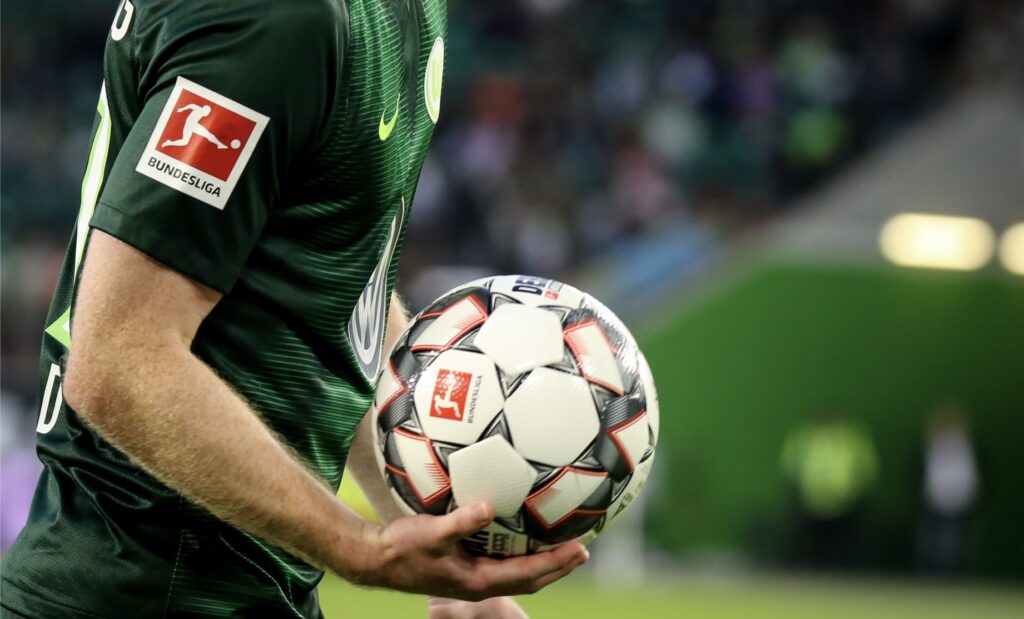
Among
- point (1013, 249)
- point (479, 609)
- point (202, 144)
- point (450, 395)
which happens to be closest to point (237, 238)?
point (202, 144)

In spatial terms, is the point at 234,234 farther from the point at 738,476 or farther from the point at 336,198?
the point at 738,476

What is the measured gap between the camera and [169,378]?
192 centimetres

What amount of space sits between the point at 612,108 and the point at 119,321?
53.3ft

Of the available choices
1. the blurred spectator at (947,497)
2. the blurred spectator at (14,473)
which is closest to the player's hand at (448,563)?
the blurred spectator at (14,473)

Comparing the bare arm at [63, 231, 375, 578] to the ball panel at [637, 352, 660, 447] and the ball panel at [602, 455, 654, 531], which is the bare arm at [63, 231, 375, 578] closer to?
the ball panel at [602, 455, 654, 531]

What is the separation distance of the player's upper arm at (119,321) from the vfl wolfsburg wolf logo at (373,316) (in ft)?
1.46

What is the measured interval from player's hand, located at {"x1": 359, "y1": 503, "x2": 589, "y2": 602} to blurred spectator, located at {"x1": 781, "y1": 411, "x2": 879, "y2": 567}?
14.2 meters

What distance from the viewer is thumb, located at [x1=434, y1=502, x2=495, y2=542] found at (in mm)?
2023

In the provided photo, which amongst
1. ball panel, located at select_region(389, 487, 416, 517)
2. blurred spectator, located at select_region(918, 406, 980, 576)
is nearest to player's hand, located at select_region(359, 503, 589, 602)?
ball panel, located at select_region(389, 487, 416, 517)

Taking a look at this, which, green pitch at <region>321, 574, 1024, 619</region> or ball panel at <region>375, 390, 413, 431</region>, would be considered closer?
ball panel at <region>375, 390, 413, 431</region>

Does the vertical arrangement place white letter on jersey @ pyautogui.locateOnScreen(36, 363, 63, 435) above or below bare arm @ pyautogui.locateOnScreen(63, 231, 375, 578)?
below

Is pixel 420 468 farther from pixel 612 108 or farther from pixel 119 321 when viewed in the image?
pixel 612 108

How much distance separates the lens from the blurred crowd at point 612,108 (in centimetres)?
1606

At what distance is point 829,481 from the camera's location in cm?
1594
